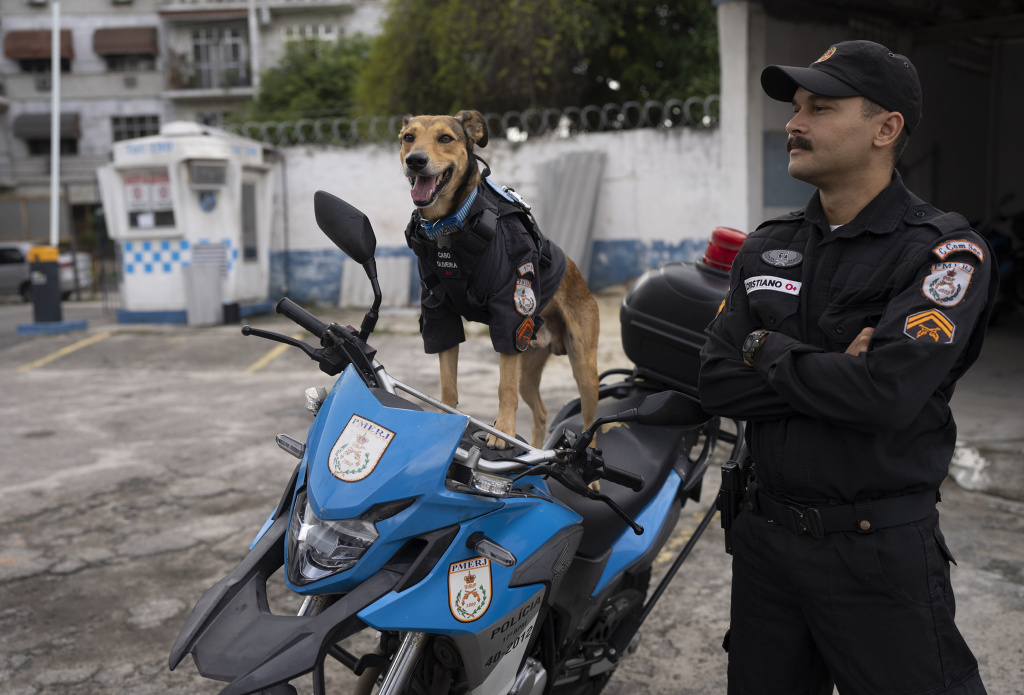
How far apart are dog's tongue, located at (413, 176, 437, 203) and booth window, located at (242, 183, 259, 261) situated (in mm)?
10311

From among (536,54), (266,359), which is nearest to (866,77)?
(266,359)

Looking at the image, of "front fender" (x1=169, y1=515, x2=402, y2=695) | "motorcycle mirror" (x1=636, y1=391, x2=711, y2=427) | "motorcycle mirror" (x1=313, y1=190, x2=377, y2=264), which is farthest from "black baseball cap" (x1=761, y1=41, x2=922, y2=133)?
"front fender" (x1=169, y1=515, x2=402, y2=695)

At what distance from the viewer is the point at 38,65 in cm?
3105

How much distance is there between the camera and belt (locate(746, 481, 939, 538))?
166 centimetres

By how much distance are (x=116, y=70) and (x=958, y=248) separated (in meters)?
35.2

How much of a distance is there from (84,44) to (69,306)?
19343 mm

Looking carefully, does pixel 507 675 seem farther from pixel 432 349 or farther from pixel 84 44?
pixel 84 44

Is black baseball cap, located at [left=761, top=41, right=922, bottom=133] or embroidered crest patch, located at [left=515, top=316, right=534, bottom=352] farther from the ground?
black baseball cap, located at [left=761, top=41, right=922, bottom=133]

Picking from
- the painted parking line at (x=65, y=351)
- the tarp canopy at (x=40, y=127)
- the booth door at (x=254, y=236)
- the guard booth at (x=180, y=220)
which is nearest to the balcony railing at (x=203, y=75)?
the tarp canopy at (x=40, y=127)

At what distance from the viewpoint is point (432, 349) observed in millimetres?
2457

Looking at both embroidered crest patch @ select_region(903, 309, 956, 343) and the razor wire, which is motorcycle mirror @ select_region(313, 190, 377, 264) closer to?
embroidered crest patch @ select_region(903, 309, 956, 343)

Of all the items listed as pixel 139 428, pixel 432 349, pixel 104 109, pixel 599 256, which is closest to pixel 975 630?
pixel 432 349

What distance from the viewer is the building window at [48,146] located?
3058cm

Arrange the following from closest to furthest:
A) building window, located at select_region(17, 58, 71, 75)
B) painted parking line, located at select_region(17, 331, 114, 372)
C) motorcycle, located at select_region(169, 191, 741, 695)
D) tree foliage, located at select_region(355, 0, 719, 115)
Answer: motorcycle, located at select_region(169, 191, 741, 695)
painted parking line, located at select_region(17, 331, 114, 372)
tree foliage, located at select_region(355, 0, 719, 115)
building window, located at select_region(17, 58, 71, 75)
